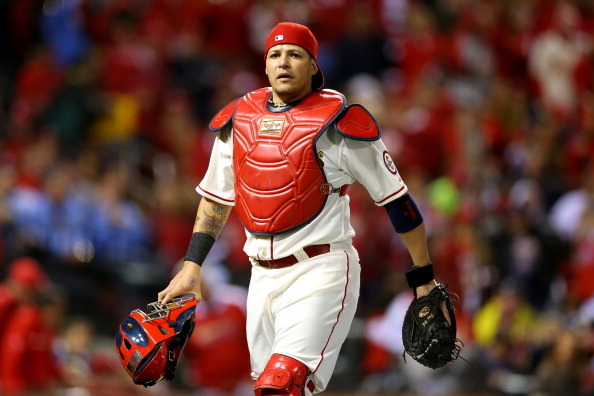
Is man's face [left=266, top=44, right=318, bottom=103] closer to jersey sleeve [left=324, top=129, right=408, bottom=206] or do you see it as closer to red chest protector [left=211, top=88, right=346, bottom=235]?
red chest protector [left=211, top=88, right=346, bottom=235]

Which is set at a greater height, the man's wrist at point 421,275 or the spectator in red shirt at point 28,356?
the man's wrist at point 421,275

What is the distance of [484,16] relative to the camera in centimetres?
1295

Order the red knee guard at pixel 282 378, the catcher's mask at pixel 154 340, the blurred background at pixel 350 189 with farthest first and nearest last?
the blurred background at pixel 350 189 → the catcher's mask at pixel 154 340 → the red knee guard at pixel 282 378

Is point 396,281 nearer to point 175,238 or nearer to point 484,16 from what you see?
point 175,238

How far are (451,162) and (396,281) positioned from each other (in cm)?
230

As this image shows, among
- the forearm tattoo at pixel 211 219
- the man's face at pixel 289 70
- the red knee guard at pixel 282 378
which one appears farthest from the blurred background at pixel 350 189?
the man's face at pixel 289 70

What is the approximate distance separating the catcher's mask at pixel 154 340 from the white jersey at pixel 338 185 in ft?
1.50

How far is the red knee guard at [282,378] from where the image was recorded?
4473 millimetres

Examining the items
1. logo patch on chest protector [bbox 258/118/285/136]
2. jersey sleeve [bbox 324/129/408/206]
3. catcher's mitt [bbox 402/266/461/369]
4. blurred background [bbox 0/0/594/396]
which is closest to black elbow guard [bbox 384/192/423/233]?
jersey sleeve [bbox 324/129/408/206]

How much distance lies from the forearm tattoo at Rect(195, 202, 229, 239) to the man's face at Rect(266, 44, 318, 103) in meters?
0.67

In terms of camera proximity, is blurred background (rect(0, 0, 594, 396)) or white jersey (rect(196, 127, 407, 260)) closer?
white jersey (rect(196, 127, 407, 260))

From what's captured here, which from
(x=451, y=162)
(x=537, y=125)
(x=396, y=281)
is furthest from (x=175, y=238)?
(x=537, y=125)

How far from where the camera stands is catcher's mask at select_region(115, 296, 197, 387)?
4.71 meters

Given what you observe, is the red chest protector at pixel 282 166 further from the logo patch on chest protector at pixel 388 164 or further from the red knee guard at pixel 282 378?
the red knee guard at pixel 282 378
